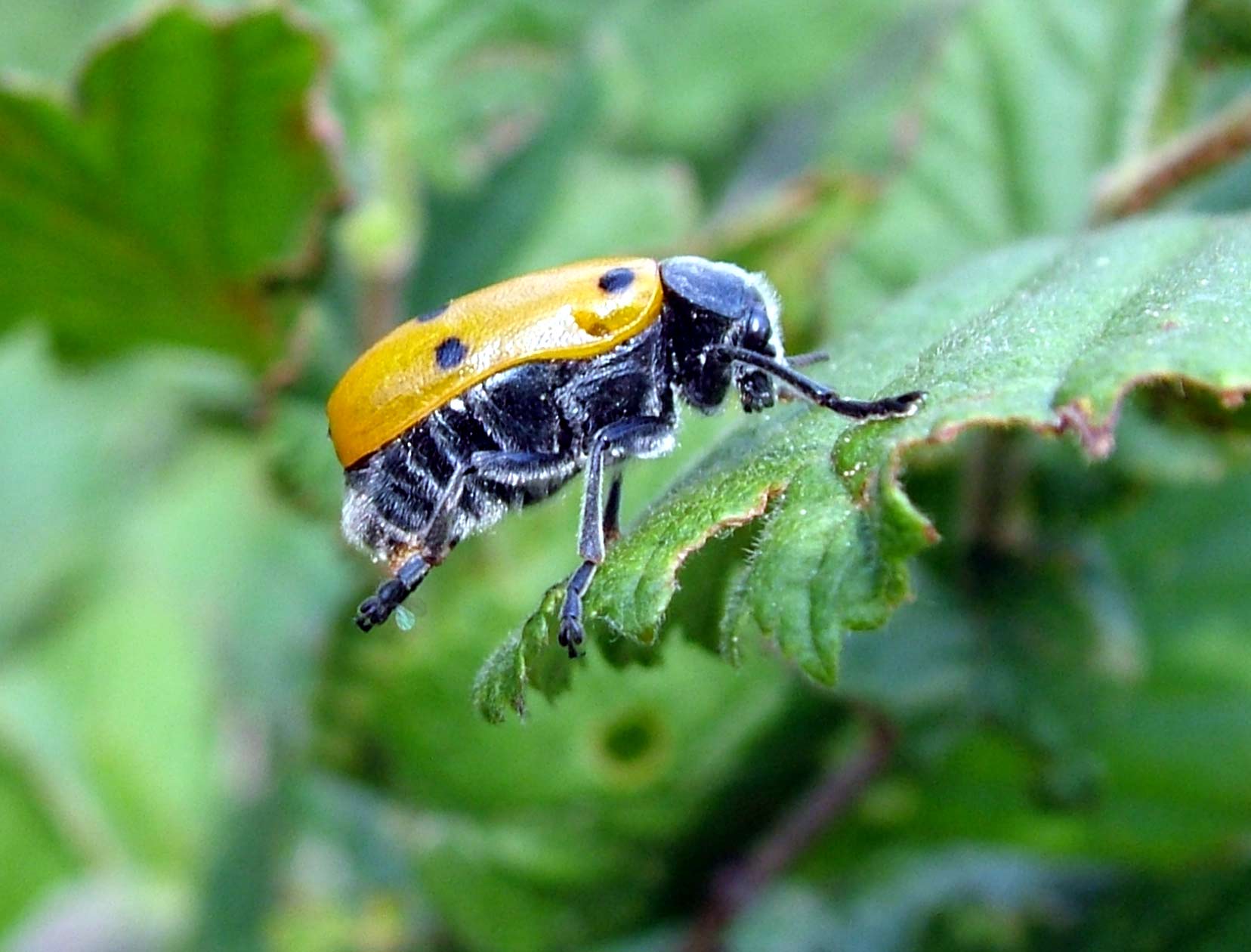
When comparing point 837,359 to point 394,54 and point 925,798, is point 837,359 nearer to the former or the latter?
point 925,798

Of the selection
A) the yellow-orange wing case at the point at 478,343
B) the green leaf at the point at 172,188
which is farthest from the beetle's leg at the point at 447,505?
the green leaf at the point at 172,188

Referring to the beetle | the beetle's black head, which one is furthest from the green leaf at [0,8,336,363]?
the beetle's black head

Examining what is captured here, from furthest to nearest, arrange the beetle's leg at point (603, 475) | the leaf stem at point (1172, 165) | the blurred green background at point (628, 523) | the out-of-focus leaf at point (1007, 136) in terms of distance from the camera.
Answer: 1. the out-of-focus leaf at point (1007, 136)
2. the blurred green background at point (628, 523)
3. the leaf stem at point (1172, 165)
4. the beetle's leg at point (603, 475)

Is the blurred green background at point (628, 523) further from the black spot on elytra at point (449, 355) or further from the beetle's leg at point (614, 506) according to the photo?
the black spot on elytra at point (449, 355)

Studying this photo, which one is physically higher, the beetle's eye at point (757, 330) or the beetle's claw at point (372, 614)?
the beetle's claw at point (372, 614)

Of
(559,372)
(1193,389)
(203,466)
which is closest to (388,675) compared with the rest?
(559,372)

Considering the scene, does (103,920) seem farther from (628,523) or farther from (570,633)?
(570,633)
